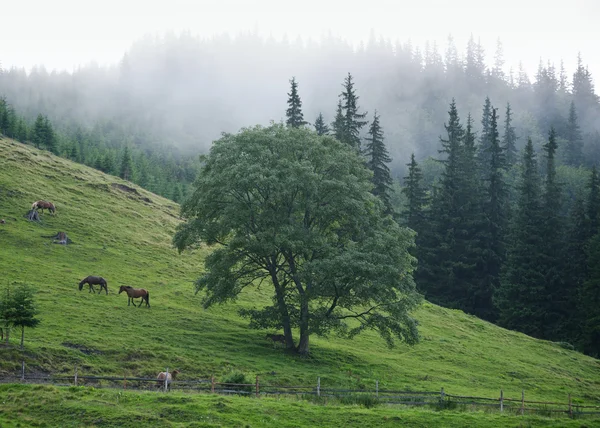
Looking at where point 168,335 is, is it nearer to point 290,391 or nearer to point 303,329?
point 303,329

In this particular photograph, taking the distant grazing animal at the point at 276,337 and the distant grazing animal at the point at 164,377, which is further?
the distant grazing animal at the point at 276,337

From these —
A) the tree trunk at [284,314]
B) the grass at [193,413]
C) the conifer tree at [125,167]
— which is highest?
the conifer tree at [125,167]

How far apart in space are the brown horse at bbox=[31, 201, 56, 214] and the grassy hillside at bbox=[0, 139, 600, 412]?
1324mm

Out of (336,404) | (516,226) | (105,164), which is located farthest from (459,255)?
(105,164)

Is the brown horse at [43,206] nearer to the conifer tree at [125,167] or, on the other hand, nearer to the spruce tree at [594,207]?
the conifer tree at [125,167]

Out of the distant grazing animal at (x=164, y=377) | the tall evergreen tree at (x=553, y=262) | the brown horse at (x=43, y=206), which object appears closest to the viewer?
the distant grazing animal at (x=164, y=377)

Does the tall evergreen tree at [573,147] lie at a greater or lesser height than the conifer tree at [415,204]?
greater

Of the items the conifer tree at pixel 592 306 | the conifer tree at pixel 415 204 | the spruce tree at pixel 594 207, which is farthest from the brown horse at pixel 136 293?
the spruce tree at pixel 594 207

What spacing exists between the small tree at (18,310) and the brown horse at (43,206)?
107ft

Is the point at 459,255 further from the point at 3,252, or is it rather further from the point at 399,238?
the point at 3,252

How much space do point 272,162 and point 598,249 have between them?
47644 mm

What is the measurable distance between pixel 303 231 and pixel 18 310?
19.3 m

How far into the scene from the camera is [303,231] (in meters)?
41.8

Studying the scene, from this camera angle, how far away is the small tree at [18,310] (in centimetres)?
3272
